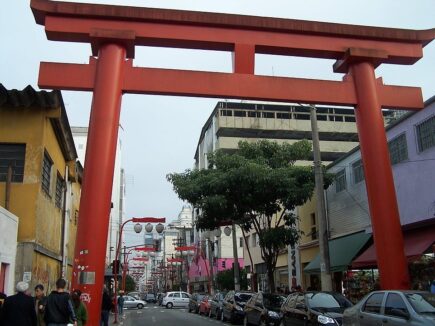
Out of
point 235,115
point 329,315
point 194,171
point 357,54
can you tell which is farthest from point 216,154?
point 235,115

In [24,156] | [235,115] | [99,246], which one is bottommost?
[99,246]

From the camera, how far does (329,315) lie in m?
13.2

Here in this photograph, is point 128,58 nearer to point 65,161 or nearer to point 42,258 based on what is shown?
point 42,258

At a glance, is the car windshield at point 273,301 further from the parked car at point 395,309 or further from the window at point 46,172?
the window at point 46,172

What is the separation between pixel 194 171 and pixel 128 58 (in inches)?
430

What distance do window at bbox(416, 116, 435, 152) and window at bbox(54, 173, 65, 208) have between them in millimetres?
14267

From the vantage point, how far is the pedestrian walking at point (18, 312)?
27.3ft

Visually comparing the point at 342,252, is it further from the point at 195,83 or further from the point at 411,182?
the point at 195,83

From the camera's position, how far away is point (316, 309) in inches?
547

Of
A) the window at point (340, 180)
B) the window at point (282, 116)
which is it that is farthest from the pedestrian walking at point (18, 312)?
the window at point (282, 116)

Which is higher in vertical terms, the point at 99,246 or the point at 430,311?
the point at 99,246

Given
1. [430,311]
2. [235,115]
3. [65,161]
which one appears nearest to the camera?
[430,311]

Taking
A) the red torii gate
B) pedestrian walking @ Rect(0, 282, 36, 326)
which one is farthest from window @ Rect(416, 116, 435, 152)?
pedestrian walking @ Rect(0, 282, 36, 326)

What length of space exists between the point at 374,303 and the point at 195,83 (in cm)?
697
